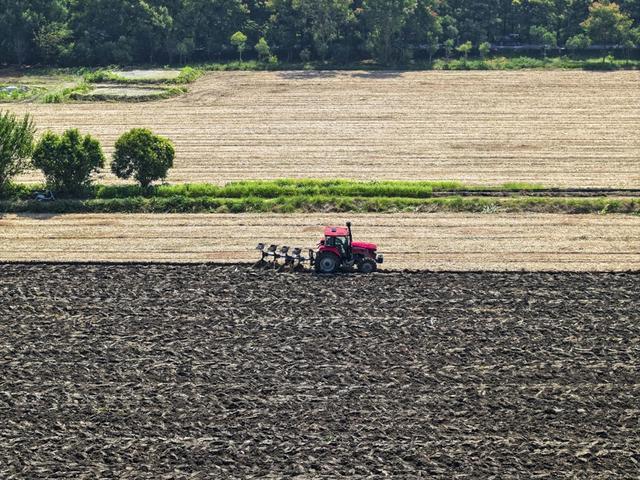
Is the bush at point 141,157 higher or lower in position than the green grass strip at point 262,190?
higher

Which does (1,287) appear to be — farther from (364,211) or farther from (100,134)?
(100,134)

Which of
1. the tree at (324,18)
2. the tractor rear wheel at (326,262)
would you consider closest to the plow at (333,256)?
the tractor rear wheel at (326,262)

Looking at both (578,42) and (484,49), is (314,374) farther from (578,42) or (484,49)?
(578,42)

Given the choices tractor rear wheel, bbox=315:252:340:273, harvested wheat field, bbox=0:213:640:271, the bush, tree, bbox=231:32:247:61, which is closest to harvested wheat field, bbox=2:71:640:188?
the bush

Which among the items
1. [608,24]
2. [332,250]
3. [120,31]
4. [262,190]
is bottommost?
[332,250]

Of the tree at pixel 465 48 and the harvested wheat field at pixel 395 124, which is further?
the tree at pixel 465 48

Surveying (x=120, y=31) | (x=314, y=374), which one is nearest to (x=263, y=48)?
(x=120, y=31)

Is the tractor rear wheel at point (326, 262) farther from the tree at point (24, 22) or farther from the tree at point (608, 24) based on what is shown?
the tree at point (24, 22)

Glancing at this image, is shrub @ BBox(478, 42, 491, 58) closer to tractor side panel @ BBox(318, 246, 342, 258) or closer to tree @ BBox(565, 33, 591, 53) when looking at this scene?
tree @ BBox(565, 33, 591, 53)
